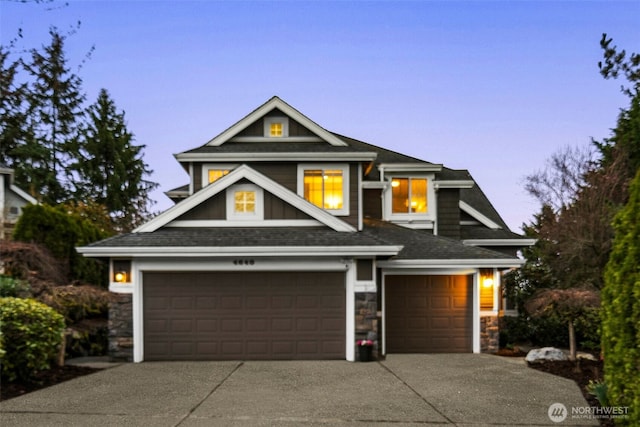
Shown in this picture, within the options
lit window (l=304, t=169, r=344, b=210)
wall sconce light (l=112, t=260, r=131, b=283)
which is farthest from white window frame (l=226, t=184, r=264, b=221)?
wall sconce light (l=112, t=260, r=131, b=283)

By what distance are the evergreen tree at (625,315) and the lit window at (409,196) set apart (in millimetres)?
9294

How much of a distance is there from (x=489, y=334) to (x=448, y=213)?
15.1 feet

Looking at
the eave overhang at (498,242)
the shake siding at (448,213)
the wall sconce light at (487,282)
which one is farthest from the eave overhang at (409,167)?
the wall sconce light at (487,282)

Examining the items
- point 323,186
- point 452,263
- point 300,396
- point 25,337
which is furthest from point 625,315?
point 25,337

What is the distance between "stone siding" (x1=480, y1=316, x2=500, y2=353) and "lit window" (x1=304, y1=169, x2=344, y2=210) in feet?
17.1

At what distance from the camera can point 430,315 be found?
39.2 ft

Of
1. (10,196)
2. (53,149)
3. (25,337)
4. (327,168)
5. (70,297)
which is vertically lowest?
(25,337)

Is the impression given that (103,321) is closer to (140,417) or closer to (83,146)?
(140,417)

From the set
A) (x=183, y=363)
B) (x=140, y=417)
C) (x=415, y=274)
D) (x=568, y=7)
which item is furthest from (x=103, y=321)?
(x=568, y=7)

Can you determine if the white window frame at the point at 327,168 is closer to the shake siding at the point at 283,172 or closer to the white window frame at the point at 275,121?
the shake siding at the point at 283,172

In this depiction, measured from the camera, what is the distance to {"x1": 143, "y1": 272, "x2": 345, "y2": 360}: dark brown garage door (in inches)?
415

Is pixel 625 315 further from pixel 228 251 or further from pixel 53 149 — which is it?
pixel 53 149

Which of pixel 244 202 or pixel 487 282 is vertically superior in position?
pixel 244 202

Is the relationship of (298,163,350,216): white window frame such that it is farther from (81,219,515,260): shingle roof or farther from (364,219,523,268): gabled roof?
(81,219,515,260): shingle roof
